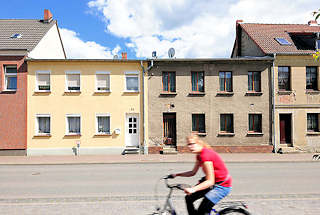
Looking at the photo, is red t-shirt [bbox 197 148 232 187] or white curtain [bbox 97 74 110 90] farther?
white curtain [bbox 97 74 110 90]

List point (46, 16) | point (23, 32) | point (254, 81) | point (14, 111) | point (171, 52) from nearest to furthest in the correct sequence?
point (14, 111)
point (254, 81)
point (23, 32)
point (171, 52)
point (46, 16)

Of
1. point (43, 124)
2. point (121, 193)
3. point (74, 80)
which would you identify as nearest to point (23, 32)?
point (74, 80)

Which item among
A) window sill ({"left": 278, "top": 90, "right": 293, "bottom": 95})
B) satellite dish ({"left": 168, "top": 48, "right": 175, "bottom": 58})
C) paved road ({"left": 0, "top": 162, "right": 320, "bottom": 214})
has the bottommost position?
paved road ({"left": 0, "top": 162, "right": 320, "bottom": 214})

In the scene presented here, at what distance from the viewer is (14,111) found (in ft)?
54.6

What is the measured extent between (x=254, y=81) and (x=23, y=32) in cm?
1875

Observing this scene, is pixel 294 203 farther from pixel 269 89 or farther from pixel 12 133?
pixel 12 133

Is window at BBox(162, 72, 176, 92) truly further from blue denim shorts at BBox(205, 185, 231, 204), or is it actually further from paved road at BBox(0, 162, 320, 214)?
blue denim shorts at BBox(205, 185, 231, 204)

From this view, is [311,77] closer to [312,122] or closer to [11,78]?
[312,122]

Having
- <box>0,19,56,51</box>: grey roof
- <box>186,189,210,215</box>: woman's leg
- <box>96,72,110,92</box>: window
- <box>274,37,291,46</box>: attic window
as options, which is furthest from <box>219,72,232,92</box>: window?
<box>186,189,210,215</box>: woman's leg

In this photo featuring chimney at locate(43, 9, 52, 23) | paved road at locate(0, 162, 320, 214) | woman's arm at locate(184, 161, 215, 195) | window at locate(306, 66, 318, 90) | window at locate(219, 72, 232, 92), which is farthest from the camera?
chimney at locate(43, 9, 52, 23)

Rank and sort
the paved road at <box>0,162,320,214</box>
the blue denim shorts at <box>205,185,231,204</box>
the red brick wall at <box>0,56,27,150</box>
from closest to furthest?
1. the blue denim shorts at <box>205,185,231,204</box>
2. the paved road at <box>0,162,320,214</box>
3. the red brick wall at <box>0,56,27,150</box>

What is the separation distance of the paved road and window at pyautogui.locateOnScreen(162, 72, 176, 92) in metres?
8.79

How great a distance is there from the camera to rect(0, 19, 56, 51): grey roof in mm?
17188

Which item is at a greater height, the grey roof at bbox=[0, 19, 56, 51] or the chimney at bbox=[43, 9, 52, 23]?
the chimney at bbox=[43, 9, 52, 23]
